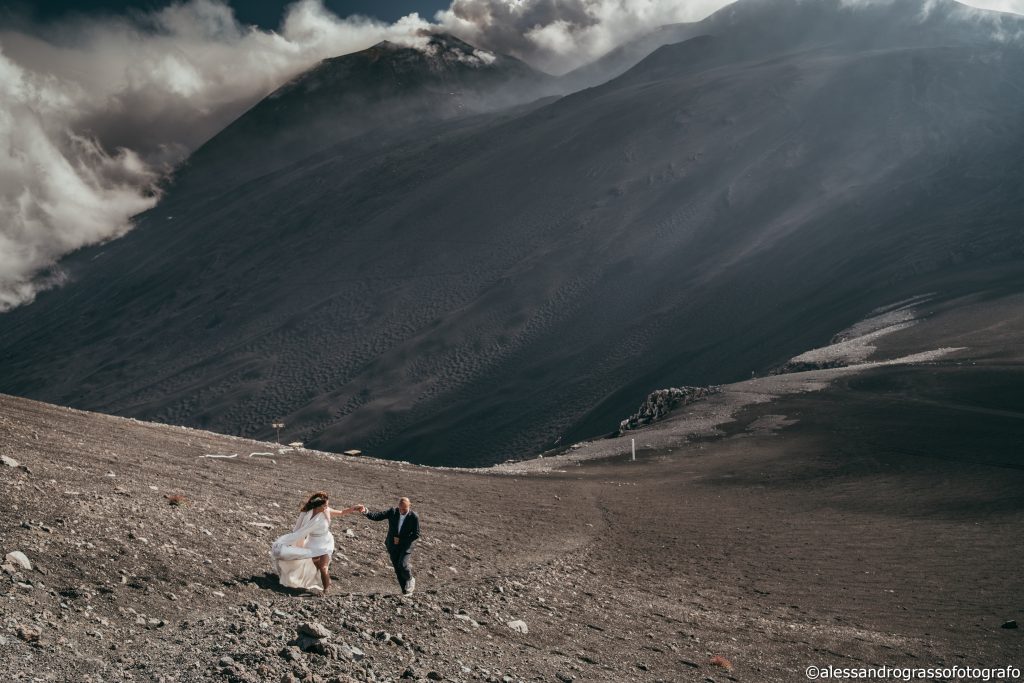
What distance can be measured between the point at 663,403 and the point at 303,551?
31.5m

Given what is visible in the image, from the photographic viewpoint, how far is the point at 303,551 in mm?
10461

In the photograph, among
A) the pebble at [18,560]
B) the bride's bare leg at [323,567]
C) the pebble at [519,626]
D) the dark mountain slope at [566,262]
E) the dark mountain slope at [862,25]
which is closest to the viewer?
the pebble at [18,560]

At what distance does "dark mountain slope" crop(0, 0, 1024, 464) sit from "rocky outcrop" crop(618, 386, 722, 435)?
14450 millimetres

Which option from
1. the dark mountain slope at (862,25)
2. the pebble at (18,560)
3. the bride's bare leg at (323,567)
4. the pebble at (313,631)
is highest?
the dark mountain slope at (862,25)

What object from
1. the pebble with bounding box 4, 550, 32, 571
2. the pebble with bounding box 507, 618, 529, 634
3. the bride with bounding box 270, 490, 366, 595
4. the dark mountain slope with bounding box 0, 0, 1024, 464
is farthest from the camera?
the dark mountain slope with bounding box 0, 0, 1024, 464

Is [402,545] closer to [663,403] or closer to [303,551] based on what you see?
→ [303,551]

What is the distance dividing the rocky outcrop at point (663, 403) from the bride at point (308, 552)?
2848 cm

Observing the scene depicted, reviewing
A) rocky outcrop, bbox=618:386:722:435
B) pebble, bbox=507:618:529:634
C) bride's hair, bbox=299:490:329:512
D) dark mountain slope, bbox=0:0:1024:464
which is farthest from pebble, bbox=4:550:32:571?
dark mountain slope, bbox=0:0:1024:464

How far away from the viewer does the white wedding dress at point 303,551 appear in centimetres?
1045

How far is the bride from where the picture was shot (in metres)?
10.5

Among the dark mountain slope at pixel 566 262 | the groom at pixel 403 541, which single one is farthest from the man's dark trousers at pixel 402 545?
the dark mountain slope at pixel 566 262

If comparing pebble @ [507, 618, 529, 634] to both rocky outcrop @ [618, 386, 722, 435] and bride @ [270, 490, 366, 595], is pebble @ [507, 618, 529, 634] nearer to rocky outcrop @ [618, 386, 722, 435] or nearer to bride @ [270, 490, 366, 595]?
bride @ [270, 490, 366, 595]

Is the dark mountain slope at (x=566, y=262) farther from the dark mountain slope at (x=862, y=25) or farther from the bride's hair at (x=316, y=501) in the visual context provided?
the bride's hair at (x=316, y=501)

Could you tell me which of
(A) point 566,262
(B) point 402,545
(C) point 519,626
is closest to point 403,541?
(B) point 402,545
